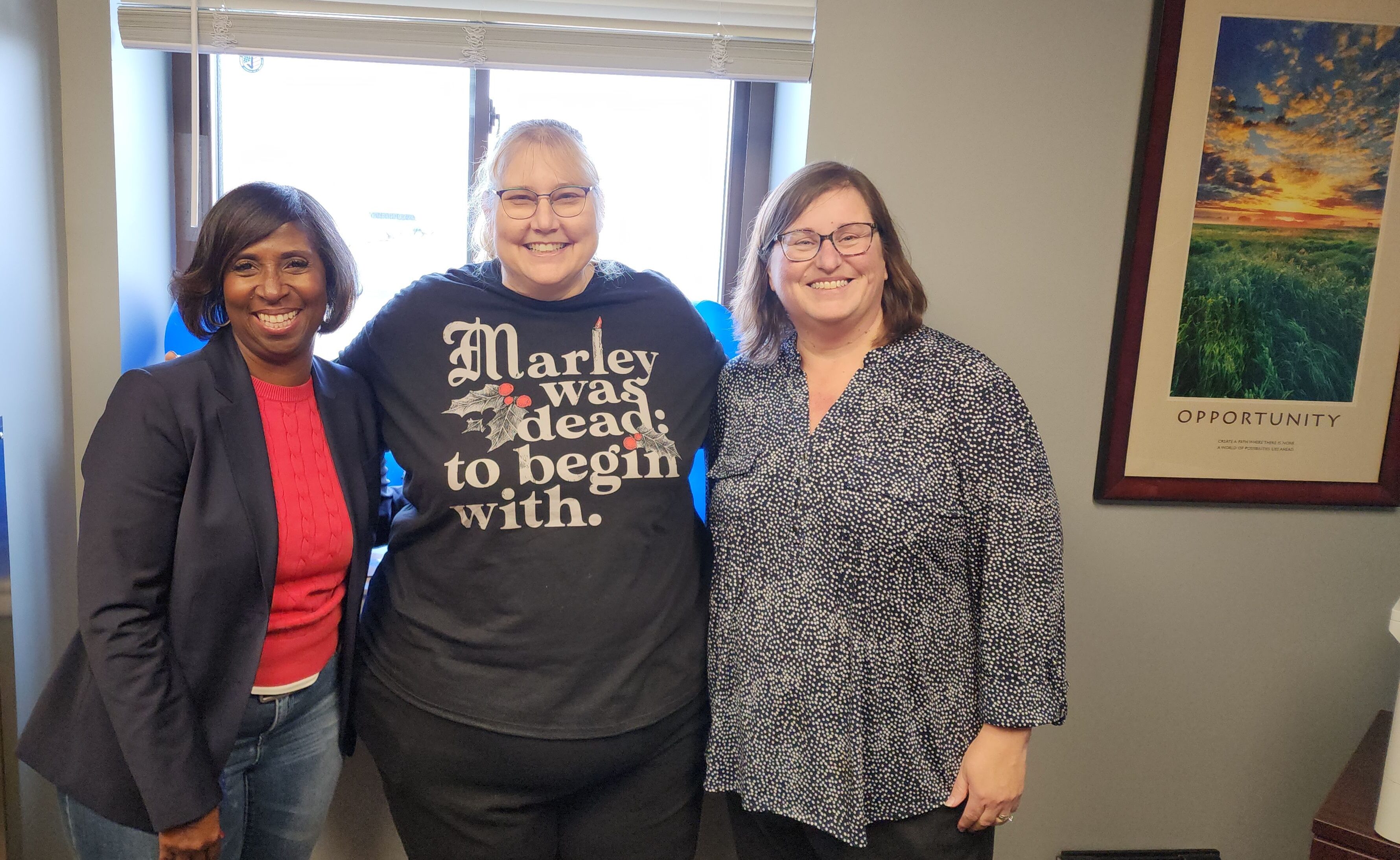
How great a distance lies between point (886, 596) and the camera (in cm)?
107

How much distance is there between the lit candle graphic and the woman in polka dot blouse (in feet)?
0.84

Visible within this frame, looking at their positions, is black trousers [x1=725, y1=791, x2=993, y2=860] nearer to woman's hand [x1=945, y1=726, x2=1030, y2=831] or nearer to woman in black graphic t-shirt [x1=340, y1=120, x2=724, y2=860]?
woman's hand [x1=945, y1=726, x2=1030, y2=831]

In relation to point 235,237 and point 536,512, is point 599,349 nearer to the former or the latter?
point 536,512

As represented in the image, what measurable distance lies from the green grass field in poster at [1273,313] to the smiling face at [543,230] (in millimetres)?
1107

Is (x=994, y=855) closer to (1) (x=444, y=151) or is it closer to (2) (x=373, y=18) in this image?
(1) (x=444, y=151)

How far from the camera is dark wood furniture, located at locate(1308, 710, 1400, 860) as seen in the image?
125 centimetres

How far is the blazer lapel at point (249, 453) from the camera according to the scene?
1062mm

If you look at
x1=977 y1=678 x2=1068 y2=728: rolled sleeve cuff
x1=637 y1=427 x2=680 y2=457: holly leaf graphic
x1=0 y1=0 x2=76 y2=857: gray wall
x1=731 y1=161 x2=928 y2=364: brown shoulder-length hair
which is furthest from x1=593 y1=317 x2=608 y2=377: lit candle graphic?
x1=0 y1=0 x2=76 y2=857: gray wall

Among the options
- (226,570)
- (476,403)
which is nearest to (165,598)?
(226,570)

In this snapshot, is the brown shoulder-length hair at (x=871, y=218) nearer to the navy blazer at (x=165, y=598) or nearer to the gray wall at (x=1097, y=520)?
the gray wall at (x=1097, y=520)

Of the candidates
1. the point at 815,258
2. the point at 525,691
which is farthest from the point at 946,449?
the point at 525,691

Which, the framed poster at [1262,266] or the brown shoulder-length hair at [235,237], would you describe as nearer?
the brown shoulder-length hair at [235,237]

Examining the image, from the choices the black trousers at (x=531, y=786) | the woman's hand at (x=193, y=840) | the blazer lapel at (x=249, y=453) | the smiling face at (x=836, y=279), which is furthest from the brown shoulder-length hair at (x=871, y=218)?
the woman's hand at (x=193, y=840)

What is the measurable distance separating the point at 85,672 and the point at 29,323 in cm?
64
